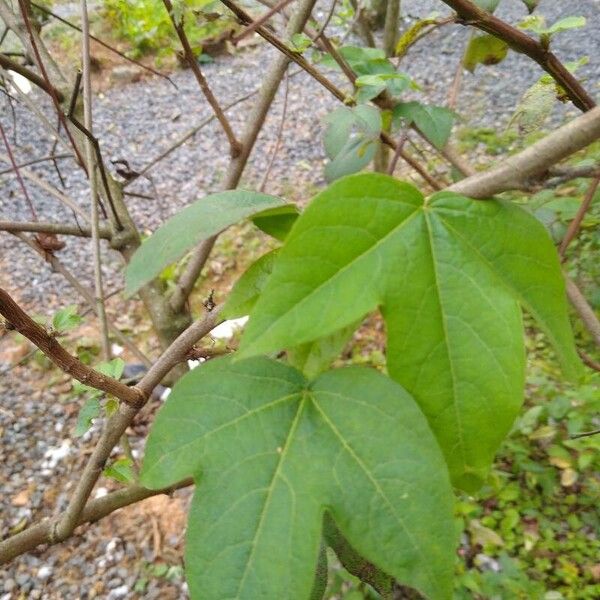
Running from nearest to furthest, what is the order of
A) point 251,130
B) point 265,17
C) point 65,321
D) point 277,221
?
point 277,221 → point 265,17 → point 65,321 → point 251,130

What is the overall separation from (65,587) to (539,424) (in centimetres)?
162

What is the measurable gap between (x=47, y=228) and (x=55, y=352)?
558 millimetres

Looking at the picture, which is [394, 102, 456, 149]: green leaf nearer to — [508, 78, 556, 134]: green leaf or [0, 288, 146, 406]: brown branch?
[508, 78, 556, 134]: green leaf

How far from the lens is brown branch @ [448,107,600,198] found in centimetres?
43

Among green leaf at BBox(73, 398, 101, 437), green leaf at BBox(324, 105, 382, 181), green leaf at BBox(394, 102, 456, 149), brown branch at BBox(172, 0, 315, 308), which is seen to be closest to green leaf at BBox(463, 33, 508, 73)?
green leaf at BBox(394, 102, 456, 149)

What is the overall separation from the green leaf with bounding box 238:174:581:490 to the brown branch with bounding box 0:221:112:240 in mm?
664

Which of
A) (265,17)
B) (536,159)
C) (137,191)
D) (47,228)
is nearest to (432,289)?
(536,159)

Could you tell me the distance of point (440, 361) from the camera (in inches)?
16.7

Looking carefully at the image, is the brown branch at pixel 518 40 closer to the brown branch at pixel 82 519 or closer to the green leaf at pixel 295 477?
the green leaf at pixel 295 477

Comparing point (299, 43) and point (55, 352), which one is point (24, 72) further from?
point (55, 352)

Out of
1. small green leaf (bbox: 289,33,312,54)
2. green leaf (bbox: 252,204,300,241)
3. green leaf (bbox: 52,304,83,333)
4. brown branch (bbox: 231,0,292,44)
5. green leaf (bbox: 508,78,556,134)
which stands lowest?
green leaf (bbox: 508,78,556,134)

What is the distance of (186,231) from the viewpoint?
47 cm

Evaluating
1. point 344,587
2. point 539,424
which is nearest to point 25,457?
point 344,587

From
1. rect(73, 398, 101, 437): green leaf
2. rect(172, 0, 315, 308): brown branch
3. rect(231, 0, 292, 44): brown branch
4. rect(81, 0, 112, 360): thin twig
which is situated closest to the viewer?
rect(231, 0, 292, 44): brown branch
